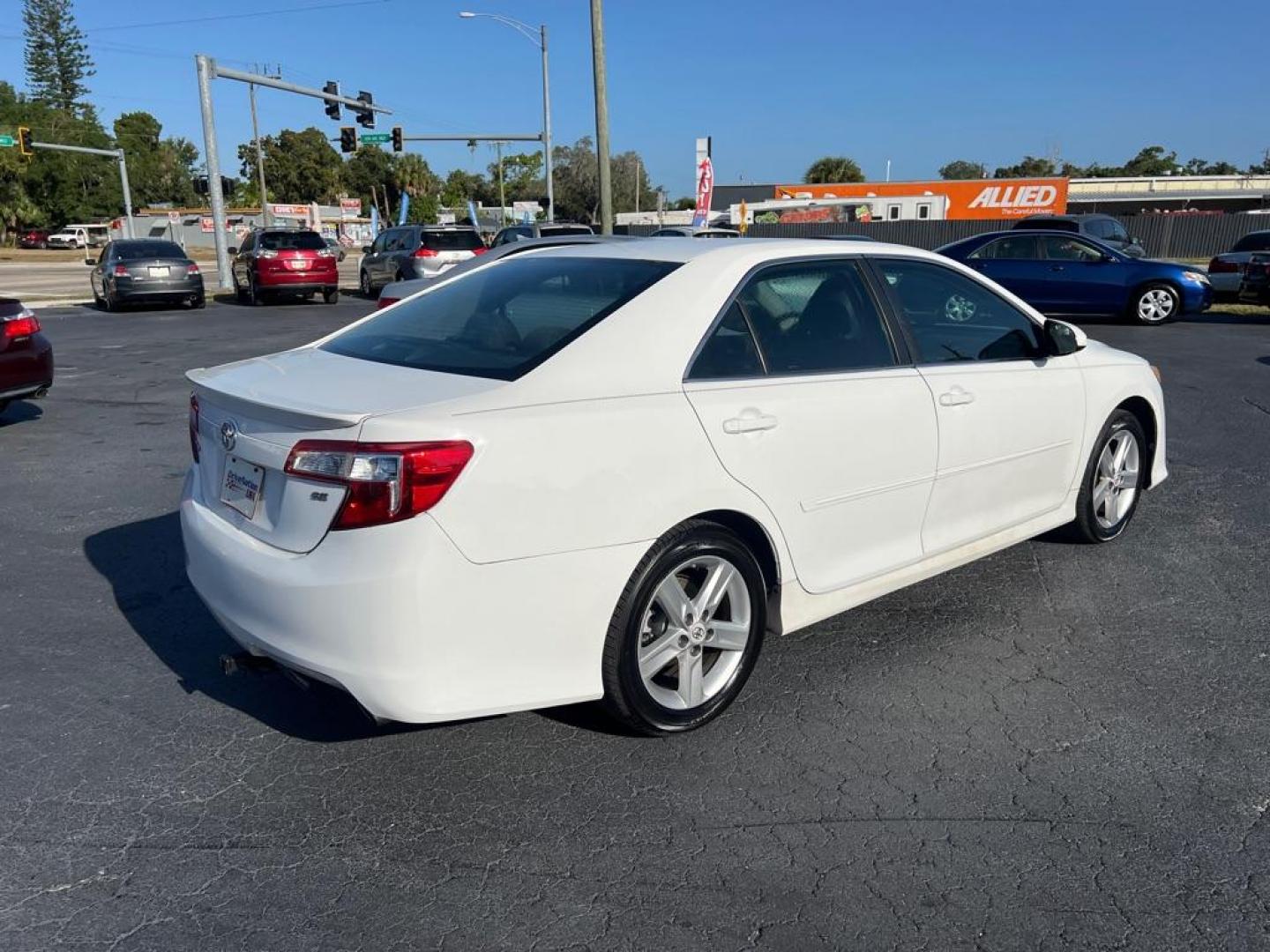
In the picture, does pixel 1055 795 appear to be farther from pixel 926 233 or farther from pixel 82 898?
pixel 926 233

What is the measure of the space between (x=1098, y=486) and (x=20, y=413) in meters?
9.07

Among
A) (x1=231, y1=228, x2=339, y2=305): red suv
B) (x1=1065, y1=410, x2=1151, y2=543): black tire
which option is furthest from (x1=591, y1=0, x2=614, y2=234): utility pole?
(x1=1065, y1=410, x2=1151, y2=543): black tire

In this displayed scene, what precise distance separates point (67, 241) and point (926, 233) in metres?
70.5

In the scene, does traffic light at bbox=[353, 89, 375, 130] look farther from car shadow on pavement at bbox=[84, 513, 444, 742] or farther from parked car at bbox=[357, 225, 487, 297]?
car shadow on pavement at bbox=[84, 513, 444, 742]

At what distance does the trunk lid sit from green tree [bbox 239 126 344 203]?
11192cm

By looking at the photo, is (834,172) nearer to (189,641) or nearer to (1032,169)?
(1032,169)

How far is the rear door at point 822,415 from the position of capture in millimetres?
3404

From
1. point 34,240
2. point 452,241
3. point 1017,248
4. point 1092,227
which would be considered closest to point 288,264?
point 452,241

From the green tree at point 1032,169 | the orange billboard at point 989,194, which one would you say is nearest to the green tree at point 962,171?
the green tree at point 1032,169

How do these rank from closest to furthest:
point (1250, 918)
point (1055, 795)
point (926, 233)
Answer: point (1250, 918)
point (1055, 795)
point (926, 233)

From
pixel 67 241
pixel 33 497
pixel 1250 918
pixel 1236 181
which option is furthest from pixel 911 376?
pixel 67 241

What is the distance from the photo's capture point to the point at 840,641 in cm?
421

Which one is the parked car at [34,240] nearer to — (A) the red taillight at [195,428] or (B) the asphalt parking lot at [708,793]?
(B) the asphalt parking lot at [708,793]

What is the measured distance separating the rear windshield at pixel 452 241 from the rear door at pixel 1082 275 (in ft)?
35.3
